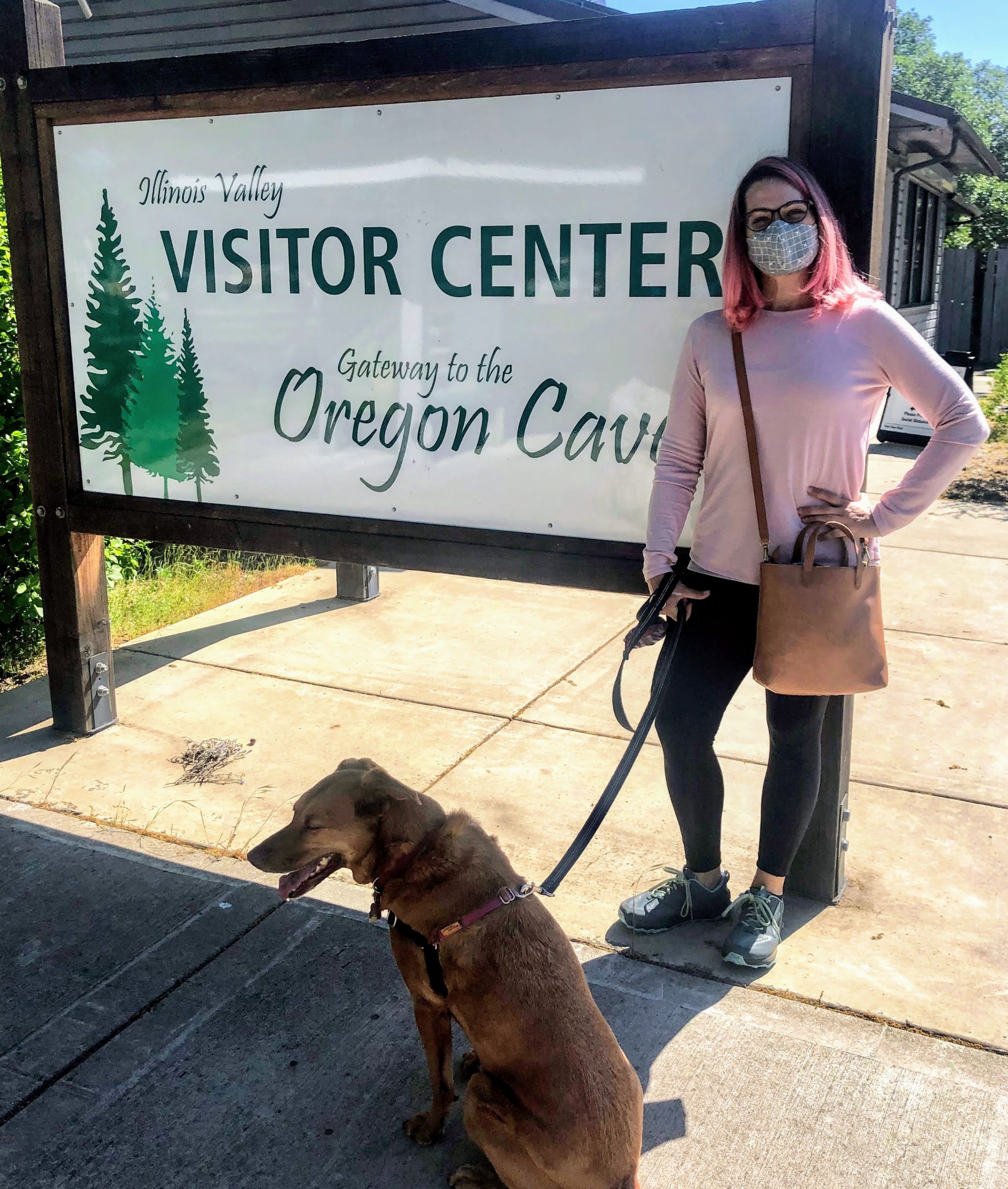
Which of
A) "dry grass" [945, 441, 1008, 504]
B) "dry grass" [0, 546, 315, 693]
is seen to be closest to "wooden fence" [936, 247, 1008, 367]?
"dry grass" [945, 441, 1008, 504]

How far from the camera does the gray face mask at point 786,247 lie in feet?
8.23

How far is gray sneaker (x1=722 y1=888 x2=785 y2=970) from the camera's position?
9.47ft

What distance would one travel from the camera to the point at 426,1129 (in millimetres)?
2332

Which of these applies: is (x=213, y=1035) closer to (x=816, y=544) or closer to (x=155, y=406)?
(x=816, y=544)

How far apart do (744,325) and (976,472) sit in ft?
27.7

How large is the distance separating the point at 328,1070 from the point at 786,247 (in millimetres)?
2133

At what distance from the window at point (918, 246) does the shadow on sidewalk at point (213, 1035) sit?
1584 cm

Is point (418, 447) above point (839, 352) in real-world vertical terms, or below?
below

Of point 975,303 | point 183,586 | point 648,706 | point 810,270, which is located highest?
point 975,303

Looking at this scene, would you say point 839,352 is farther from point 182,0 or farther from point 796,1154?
point 182,0

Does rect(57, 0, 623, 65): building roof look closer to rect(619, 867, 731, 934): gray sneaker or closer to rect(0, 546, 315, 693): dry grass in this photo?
rect(0, 546, 315, 693): dry grass

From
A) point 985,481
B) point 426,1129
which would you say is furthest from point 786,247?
point 985,481

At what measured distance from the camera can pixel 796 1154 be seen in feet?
7.52

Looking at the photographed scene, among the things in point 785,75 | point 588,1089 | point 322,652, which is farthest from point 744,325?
point 322,652
